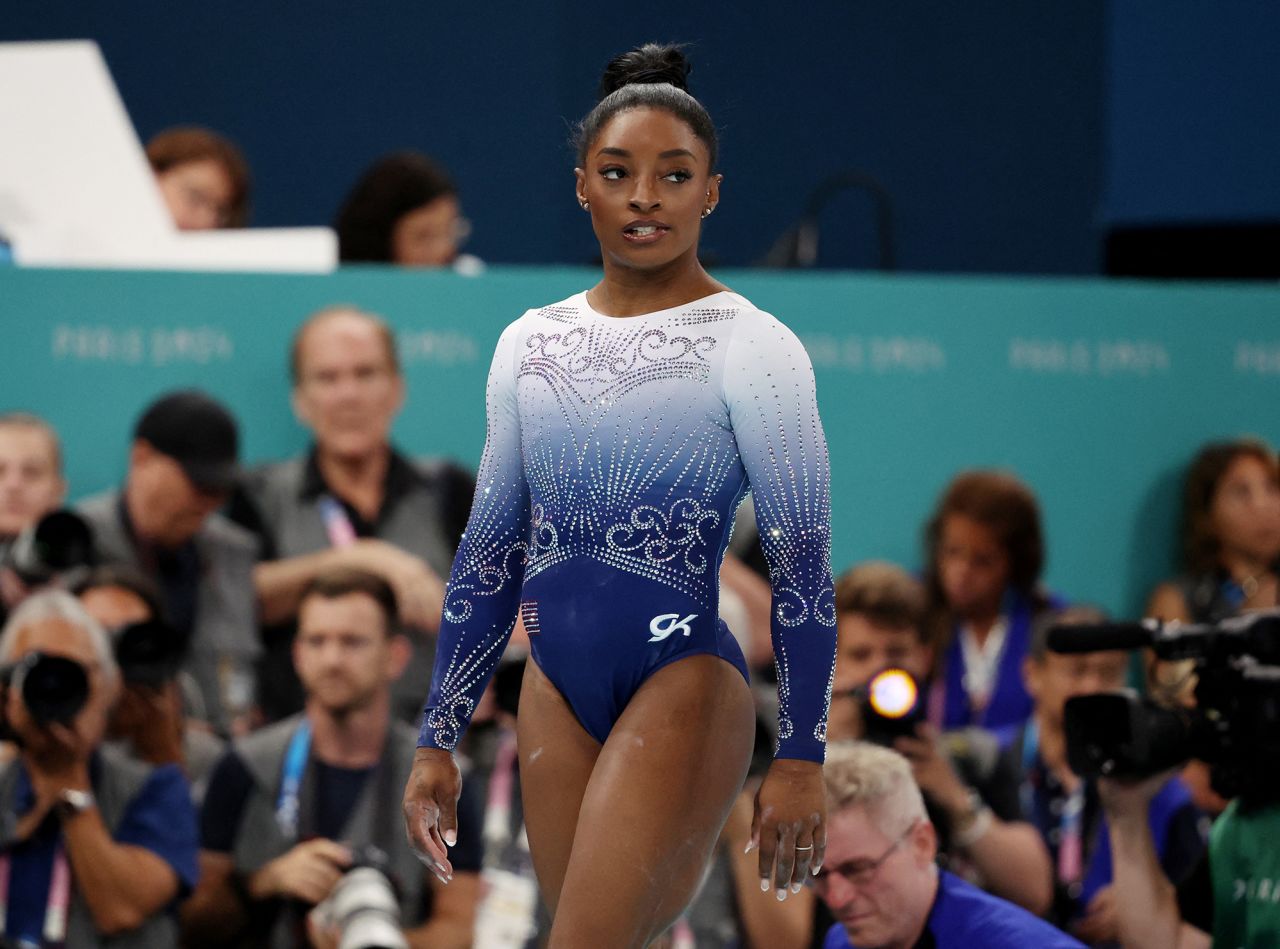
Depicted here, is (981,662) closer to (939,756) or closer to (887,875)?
(939,756)

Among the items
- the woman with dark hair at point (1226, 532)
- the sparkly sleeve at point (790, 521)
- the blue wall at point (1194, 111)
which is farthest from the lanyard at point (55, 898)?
the blue wall at point (1194, 111)

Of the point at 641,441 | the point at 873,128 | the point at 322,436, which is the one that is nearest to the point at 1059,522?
the point at 322,436

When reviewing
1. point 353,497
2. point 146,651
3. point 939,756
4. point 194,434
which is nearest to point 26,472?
point 194,434

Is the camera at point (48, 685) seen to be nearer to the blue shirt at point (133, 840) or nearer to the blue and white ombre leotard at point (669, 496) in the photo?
the blue shirt at point (133, 840)

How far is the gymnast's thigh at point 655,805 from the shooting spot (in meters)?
2.65

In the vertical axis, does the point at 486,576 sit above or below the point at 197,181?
below

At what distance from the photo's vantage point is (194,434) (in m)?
5.75

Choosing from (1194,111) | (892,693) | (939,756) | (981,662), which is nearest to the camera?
(892,693)

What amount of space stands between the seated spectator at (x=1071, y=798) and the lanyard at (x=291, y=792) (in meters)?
2.03

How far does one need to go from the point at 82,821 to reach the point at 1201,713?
9.52 feet

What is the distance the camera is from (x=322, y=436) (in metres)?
5.83

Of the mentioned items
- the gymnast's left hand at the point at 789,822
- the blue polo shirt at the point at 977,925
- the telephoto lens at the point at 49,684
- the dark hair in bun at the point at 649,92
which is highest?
the dark hair in bun at the point at 649,92

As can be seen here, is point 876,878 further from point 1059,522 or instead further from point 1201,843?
point 1059,522

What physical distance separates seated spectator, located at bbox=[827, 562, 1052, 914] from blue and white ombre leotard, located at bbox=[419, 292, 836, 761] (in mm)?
2232
